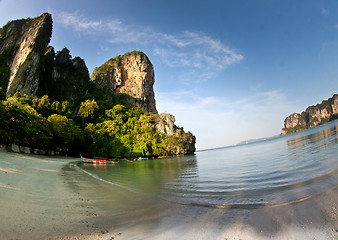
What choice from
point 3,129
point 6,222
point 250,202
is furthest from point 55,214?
point 3,129

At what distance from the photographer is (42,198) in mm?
5770

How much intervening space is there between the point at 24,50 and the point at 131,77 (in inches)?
2353

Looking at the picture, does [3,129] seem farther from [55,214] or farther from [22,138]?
[55,214]

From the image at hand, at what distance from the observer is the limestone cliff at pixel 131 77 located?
334ft

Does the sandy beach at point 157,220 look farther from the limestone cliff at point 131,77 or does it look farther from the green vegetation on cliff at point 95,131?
the limestone cliff at point 131,77

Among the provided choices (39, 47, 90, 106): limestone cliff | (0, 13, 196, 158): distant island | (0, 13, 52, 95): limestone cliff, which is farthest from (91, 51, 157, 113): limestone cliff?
(0, 13, 52, 95): limestone cliff

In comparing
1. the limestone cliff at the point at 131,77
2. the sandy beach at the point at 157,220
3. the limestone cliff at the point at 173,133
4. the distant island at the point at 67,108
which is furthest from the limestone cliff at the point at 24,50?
the sandy beach at the point at 157,220

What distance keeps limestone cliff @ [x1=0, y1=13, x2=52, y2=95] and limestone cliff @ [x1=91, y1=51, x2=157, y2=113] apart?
43.0 meters

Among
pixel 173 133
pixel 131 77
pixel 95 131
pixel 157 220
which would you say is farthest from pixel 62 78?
pixel 157 220

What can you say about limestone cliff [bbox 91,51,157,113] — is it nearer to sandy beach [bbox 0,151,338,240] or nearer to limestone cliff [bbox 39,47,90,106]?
limestone cliff [bbox 39,47,90,106]

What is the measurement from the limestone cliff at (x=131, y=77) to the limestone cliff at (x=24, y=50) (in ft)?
141

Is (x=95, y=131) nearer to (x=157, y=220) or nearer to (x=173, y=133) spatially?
(x=173, y=133)

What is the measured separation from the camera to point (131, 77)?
353 feet

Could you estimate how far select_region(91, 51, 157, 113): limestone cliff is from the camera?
4006 inches
